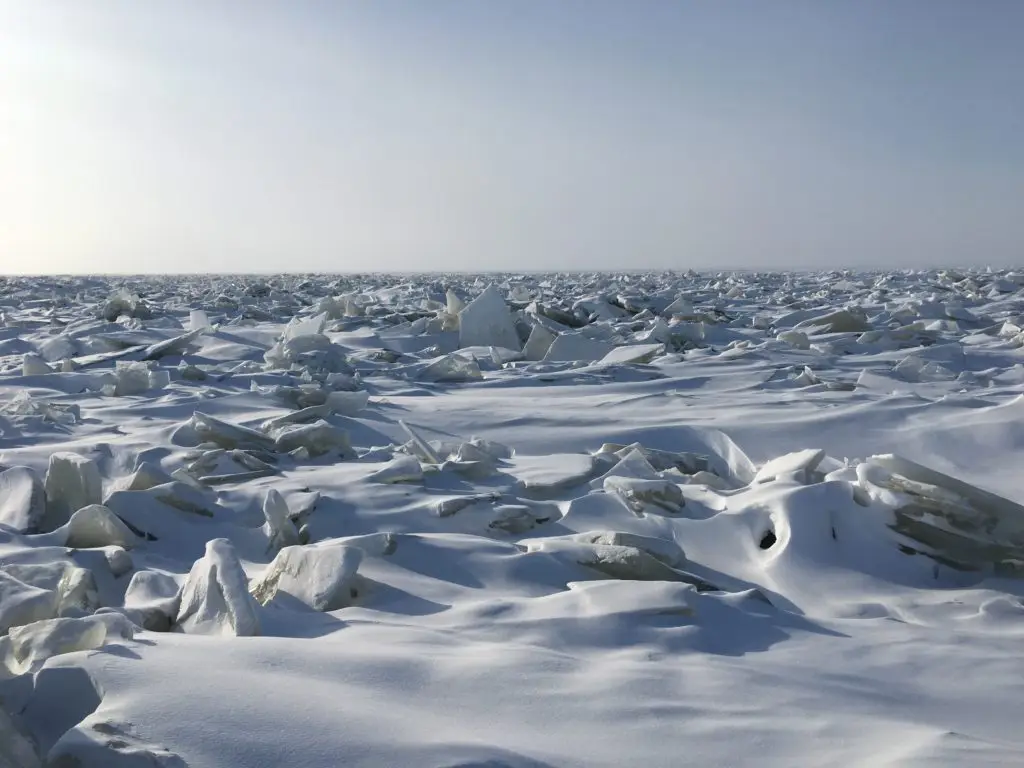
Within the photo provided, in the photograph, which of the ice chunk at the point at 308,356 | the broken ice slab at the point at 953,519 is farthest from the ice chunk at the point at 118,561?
the ice chunk at the point at 308,356

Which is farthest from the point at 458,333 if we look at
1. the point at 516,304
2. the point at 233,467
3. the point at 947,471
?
the point at 947,471

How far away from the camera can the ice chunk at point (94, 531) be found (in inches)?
75.6

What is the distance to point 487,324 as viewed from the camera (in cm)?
538

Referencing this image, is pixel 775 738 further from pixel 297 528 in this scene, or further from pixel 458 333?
pixel 458 333

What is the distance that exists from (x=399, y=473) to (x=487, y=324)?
3099 millimetres

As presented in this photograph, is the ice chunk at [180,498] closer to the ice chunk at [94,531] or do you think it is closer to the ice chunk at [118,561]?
the ice chunk at [94,531]

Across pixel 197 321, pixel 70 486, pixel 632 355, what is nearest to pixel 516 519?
pixel 70 486

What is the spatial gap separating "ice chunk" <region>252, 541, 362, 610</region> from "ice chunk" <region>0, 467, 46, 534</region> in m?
0.75

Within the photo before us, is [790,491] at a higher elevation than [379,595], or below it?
higher

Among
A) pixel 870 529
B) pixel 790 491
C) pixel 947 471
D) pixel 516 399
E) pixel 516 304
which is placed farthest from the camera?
pixel 516 304

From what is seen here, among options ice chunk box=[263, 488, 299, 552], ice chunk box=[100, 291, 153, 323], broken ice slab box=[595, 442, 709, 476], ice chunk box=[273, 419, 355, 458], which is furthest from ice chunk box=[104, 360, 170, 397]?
ice chunk box=[100, 291, 153, 323]

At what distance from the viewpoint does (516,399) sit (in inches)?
142

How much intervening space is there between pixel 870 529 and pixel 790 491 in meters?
0.20

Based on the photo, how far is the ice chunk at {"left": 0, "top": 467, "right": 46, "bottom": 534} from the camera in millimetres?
2043
